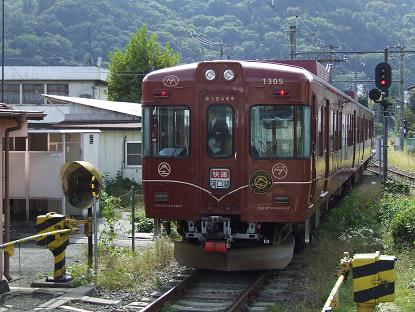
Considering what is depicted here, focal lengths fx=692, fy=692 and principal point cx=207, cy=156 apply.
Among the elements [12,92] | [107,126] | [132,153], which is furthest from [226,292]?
[12,92]

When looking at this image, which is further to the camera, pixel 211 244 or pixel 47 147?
pixel 47 147

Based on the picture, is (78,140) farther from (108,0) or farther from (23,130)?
(108,0)

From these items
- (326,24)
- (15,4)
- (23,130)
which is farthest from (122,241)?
(15,4)

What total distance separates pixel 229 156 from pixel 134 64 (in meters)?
35.9

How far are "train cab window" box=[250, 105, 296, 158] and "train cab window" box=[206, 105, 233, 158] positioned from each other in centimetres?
33

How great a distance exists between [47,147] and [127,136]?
7598mm

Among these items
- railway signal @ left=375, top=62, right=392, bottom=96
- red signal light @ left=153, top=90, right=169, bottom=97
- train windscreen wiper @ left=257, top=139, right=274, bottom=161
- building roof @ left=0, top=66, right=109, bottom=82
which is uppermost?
building roof @ left=0, top=66, right=109, bottom=82

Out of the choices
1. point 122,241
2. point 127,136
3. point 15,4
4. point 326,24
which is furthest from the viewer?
point 15,4

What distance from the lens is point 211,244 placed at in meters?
9.53

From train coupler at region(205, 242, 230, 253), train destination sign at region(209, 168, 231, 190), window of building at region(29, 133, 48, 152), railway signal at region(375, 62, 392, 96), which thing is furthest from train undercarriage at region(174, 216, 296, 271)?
railway signal at region(375, 62, 392, 96)

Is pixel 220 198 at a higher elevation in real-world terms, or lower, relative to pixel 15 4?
lower

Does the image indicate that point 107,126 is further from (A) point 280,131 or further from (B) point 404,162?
(B) point 404,162

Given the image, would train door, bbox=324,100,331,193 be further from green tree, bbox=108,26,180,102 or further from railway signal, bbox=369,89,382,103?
green tree, bbox=108,26,180,102

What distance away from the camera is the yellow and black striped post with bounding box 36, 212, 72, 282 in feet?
31.4
